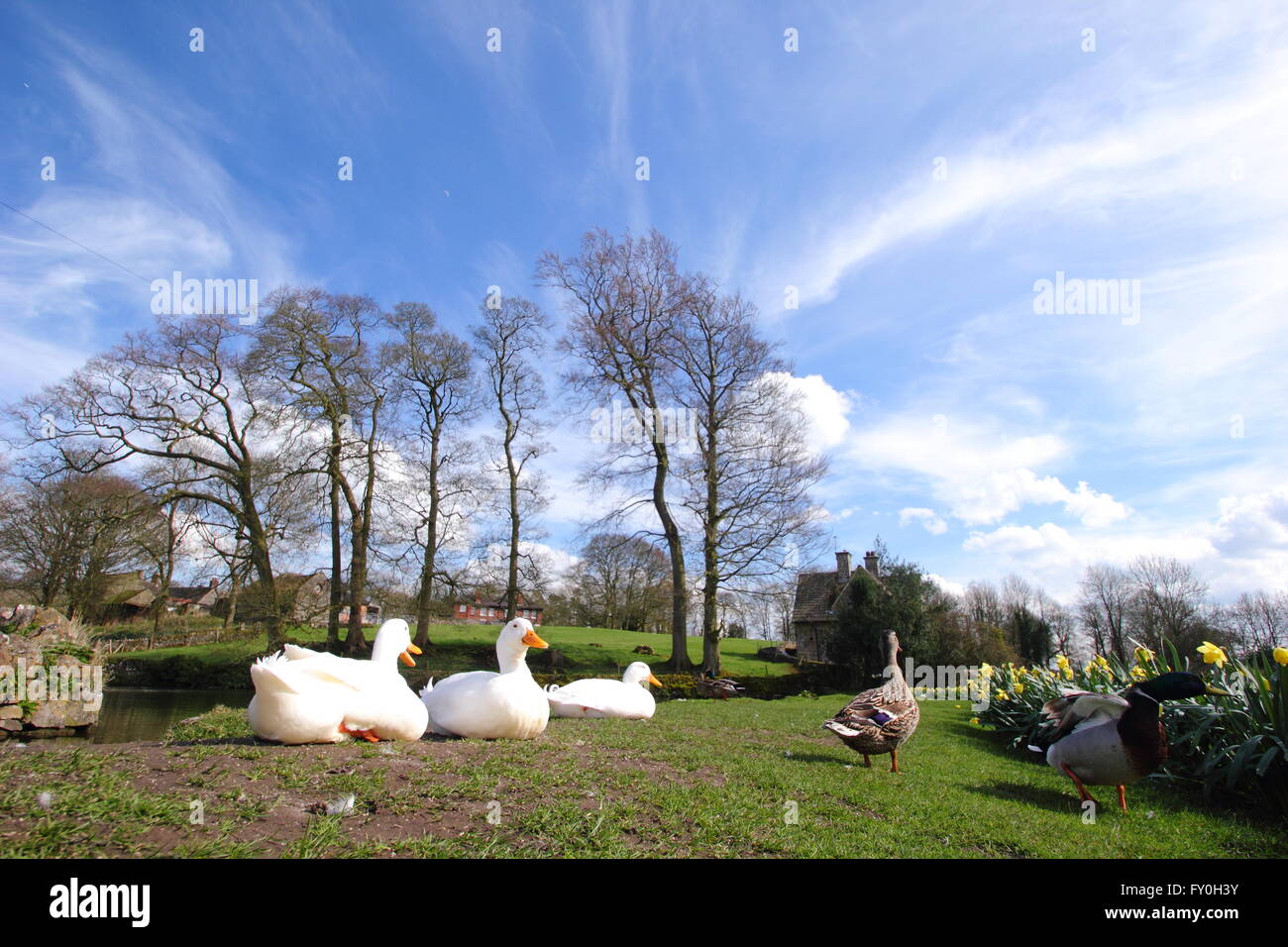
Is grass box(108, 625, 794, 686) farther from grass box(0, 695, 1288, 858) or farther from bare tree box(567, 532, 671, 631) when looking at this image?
grass box(0, 695, 1288, 858)

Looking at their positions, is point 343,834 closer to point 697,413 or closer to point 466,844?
point 466,844

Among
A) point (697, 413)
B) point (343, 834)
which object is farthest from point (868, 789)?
point (697, 413)

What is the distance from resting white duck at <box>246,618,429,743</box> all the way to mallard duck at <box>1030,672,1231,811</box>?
20.6 ft

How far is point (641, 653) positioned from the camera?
112 ft

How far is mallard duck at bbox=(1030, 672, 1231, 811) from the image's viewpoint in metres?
5.25

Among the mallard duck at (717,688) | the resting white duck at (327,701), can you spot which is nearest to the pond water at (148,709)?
the resting white duck at (327,701)

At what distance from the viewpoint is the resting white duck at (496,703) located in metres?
7.06

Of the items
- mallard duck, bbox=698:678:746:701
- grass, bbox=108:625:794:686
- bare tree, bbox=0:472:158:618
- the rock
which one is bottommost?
grass, bbox=108:625:794:686

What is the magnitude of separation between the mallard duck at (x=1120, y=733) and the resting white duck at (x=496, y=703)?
5.21 m

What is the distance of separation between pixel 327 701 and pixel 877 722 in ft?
18.3

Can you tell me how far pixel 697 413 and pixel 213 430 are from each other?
19634 mm

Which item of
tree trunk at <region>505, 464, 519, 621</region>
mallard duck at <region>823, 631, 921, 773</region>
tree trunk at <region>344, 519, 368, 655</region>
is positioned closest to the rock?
tree trunk at <region>344, 519, 368, 655</region>

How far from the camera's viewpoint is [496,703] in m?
7.03

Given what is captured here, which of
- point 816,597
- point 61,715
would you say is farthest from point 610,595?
point 61,715
